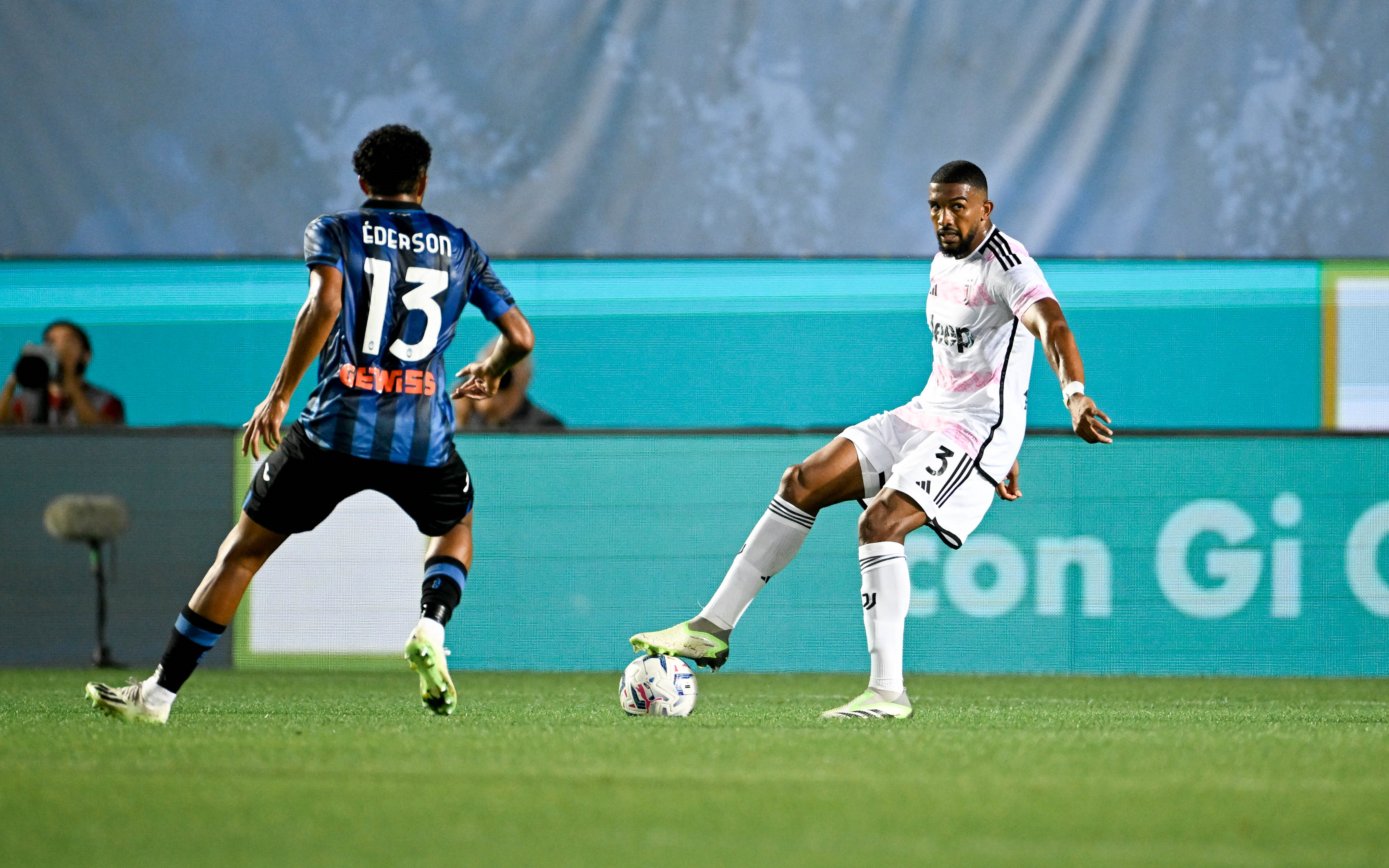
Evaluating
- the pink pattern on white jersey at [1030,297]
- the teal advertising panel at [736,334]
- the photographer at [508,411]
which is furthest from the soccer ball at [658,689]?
the teal advertising panel at [736,334]

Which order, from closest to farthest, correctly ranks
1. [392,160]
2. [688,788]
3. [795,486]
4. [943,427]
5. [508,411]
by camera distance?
[688,788] < [392,160] < [943,427] < [795,486] < [508,411]

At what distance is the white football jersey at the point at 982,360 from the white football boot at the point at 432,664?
1643 millimetres

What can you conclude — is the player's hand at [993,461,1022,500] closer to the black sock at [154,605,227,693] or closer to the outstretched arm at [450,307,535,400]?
the outstretched arm at [450,307,535,400]

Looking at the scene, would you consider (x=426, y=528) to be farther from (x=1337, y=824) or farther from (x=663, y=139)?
(x=663, y=139)

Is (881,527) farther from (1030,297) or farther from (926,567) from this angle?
(926,567)

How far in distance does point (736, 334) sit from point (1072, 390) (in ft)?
13.2

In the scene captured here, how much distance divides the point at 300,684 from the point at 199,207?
2993 millimetres

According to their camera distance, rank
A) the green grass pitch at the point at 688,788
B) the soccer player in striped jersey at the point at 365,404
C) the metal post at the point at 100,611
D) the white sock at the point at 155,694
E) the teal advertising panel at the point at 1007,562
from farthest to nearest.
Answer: the metal post at the point at 100,611 < the teal advertising panel at the point at 1007,562 < the white sock at the point at 155,694 < the soccer player in striped jersey at the point at 365,404 < the green grass pitch at the point at 688,788

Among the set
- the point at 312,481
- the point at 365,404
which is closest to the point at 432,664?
the point at 312,481

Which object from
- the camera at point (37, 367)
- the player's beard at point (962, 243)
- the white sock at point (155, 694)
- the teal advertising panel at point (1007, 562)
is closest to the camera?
the white sock at point (155, 694)

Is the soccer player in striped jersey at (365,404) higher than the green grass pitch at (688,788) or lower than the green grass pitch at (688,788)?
higher

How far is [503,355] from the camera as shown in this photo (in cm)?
445

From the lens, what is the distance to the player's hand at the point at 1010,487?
4980mm

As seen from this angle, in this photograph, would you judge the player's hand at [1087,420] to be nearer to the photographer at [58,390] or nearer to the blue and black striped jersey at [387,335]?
the blue and black striped jersey at [387,335]
